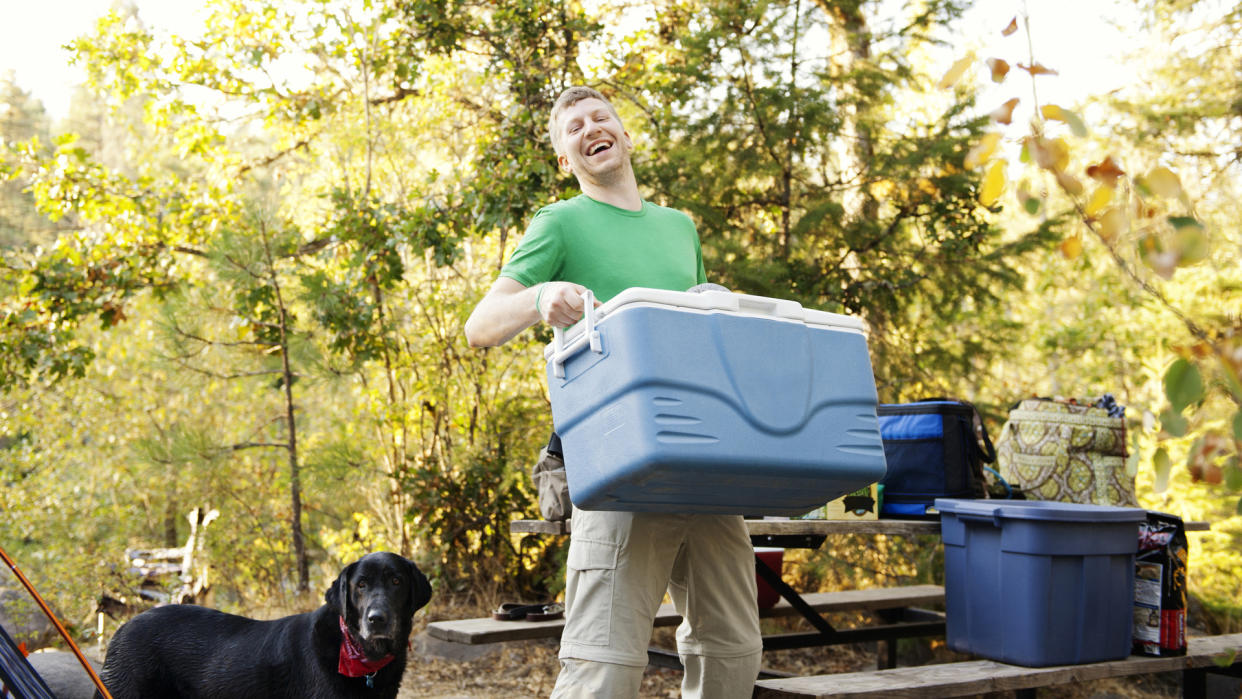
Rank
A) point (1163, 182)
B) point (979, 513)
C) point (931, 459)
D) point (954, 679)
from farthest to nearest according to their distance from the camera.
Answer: point (931, 459), point (979, 513), point (954, 679), point (1163, 182)

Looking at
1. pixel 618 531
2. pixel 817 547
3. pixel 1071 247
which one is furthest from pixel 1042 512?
pixel 1071 247

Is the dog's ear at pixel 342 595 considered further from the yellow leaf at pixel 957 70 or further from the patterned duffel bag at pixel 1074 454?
the patterned duffel bag at pixel 1074 454

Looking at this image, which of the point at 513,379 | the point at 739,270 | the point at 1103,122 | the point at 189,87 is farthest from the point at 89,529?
the point at 1103,122

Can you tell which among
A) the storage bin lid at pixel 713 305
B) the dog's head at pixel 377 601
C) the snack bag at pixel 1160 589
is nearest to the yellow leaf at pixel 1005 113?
the storage bin lid at pixel 713 305

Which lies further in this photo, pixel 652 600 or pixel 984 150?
pixel 652 600

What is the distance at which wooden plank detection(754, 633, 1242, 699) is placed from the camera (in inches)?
114

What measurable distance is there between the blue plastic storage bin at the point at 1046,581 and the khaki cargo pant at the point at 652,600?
1481mm

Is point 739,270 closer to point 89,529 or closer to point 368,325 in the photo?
point 368,325

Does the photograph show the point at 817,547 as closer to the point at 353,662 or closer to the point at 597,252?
the point at 353,662

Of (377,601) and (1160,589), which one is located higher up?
(1160,589)

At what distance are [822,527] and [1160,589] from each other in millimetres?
1236

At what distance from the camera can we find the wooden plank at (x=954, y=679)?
290 centimetres

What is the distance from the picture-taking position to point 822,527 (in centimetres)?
360

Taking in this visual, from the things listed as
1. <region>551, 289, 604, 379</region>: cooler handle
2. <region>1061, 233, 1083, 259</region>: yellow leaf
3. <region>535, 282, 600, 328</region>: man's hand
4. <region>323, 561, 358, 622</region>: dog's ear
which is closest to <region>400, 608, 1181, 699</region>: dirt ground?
<region>323, 561, 358, 622</region>: dog's ear
